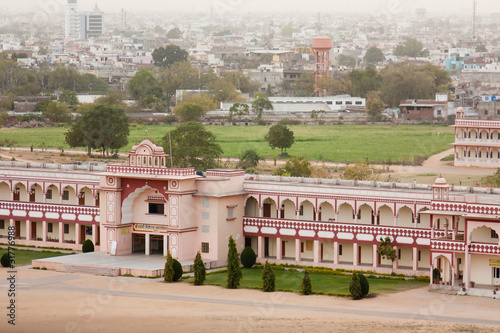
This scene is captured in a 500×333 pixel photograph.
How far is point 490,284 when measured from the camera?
49.9 metres

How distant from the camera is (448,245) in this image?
50.0m

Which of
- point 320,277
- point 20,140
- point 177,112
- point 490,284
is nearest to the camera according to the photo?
point 490,284

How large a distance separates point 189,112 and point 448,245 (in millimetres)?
80604

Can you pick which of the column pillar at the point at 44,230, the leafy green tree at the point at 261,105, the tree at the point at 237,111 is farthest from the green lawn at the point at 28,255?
the leafy green tree at the point at 261,105

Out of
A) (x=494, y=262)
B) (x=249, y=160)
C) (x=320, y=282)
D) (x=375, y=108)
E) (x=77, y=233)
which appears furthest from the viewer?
(x=375, y=108)

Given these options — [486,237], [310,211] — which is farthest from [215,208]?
[486,237]

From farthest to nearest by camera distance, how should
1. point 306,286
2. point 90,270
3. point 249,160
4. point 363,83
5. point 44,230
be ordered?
point 363,83, point 249,160, point 44,230, point 90,270, point 306,286

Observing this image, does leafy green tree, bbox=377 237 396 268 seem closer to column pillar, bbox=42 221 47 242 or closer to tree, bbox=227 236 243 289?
tree, bbox=227 236 243 289

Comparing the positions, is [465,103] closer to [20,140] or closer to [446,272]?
[20,140]

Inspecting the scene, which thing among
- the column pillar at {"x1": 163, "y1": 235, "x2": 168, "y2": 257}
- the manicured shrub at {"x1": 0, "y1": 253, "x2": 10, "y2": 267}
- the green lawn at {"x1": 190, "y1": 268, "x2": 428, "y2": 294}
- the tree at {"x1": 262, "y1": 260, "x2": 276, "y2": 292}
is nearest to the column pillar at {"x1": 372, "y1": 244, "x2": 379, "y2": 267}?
the green lawn at {"x1": 190, "y1": 268, "x2": 428, "y2": 294}

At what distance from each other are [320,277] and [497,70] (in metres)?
130

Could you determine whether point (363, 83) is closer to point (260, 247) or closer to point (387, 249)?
point (260, 247)

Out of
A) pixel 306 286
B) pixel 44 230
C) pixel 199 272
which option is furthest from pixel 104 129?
pixel 306 286

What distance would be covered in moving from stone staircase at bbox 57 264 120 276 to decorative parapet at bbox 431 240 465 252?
546 inches
